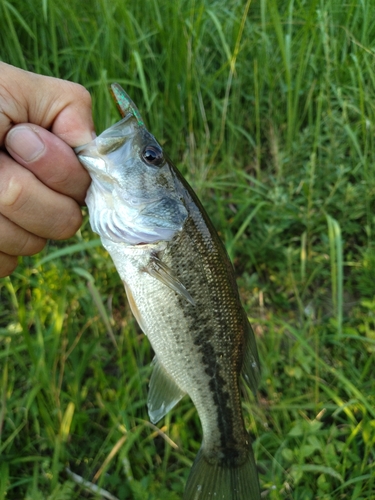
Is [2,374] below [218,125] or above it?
below

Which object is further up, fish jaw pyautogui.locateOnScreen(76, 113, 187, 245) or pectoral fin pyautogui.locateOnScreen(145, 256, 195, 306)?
fish jaw pyautogui.locateOnScreen(76, 113, 187, 245)

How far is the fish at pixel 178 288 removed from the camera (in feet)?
4.73

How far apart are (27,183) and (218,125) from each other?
5.87 feet

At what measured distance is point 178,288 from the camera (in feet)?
4.66

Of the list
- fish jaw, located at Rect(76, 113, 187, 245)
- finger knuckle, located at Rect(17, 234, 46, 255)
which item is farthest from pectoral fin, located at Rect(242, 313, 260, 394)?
finger knuckle, located at Rect(17, 234, 46, 255)

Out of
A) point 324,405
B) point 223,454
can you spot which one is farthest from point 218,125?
point 223,454

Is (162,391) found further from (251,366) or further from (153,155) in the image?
(153,155)

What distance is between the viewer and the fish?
4.73 ft

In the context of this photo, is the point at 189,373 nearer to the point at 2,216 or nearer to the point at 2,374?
the point at 2,216

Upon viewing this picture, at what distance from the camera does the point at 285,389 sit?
7.14 ft

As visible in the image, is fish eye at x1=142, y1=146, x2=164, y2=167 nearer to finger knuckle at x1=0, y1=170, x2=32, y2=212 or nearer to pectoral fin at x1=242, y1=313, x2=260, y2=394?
finger knuckle at x1=0, y1=170, x2=32, y2=212

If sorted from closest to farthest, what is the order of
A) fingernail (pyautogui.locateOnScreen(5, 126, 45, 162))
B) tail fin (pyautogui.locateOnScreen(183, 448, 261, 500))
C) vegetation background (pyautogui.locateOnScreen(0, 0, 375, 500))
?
fingernail (pyautogui.locateOnScreen(5, 126, 45, 162)) < tail fin (pyautogui.locateOnScreen(183, 448, 261, 500)) < vegetation background (pyautogui.locateOnScreen(0, 0, 375, 500))

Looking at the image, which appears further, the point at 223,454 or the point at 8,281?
the point at 8,281

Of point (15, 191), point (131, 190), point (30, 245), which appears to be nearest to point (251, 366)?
point (131, 190)
